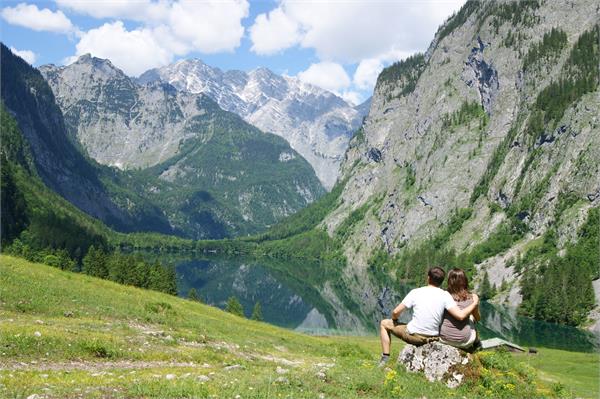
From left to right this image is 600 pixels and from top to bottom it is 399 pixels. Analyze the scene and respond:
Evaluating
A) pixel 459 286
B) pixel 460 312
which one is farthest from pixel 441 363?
pixel 459 286

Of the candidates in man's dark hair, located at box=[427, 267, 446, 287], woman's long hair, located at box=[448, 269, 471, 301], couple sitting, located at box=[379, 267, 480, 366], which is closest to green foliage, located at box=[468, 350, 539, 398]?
couple sitting, located at box=[379, 267, 480, 366]

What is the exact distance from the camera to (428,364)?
18.2 meters

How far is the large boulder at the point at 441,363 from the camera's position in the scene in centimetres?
1780

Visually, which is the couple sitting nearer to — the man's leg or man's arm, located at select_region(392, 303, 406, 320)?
man's arm, located at select_region(392, 303, 406, 320)

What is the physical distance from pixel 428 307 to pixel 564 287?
162 m

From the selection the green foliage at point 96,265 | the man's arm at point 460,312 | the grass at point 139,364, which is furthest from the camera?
the green foliage at point 96,265

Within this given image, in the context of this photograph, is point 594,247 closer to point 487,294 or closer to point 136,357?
point 487,294

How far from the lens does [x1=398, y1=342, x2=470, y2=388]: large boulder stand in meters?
17.8

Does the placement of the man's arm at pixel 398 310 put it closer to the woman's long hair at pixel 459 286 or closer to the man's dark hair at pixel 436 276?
the man's dark hair at pixel 436 276

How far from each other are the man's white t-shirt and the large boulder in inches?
25.7

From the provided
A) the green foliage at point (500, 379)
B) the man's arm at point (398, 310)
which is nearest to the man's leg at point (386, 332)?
the man's arm at point (398, 310)

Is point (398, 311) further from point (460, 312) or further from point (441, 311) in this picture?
point (460, 312)

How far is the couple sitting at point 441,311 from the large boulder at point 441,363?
243 mm

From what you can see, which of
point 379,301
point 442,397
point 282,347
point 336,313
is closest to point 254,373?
point 442,397
